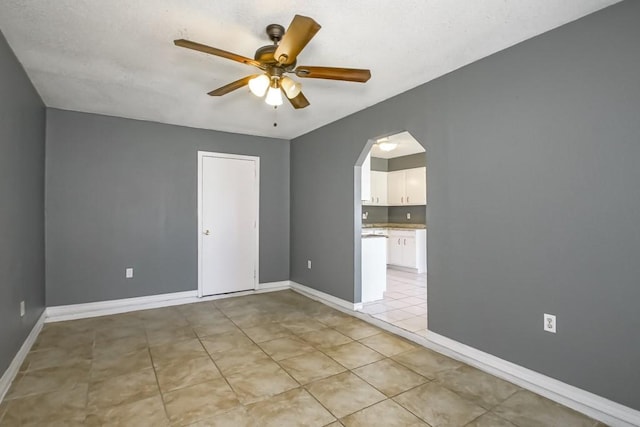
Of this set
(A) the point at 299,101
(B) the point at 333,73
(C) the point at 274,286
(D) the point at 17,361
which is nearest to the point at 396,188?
(C) the point at 274,286

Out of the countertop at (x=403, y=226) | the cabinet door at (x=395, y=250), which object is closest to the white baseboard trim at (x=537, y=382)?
the cabinet door at (x=395, y=250)

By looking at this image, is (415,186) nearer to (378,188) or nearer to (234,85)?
A: (378,188)

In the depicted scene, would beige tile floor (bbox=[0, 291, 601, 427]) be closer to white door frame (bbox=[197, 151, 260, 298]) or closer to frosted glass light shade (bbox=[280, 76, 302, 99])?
white door frame (bbox=[197, 151, 260, 298])

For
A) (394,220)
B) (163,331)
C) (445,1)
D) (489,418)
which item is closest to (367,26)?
(445,1)

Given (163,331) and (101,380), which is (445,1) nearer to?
(101,380)

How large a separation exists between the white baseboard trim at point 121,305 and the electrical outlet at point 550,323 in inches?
150

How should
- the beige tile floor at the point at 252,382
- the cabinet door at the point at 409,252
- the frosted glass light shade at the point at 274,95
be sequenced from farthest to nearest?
the cabinet door at the point at 409,252 < the frosted glass light shade at the point at 274,95 < the beige tile floor at the point at 252,382

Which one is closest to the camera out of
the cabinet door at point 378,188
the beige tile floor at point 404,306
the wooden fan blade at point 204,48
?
the wooden fan blade at point 204,48

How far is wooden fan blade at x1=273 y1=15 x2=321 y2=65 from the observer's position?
1.66 metres

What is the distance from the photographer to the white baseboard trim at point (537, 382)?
1.88 m

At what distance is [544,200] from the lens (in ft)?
7.36

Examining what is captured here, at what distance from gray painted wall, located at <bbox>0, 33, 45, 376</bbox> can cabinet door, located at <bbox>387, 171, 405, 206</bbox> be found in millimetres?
6083

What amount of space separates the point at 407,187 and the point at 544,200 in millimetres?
4847

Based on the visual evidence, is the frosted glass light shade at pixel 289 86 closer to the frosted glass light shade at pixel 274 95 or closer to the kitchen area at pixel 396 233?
the frosted glass light shade at pixel 274 95
